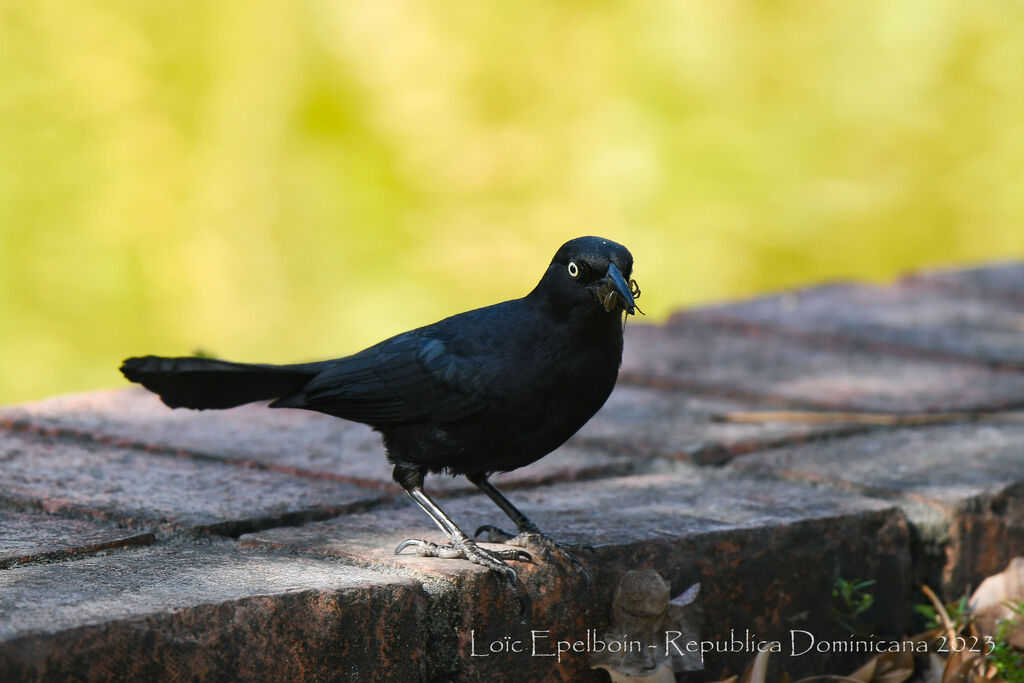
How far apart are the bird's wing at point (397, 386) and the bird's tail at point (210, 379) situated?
0.10 feet

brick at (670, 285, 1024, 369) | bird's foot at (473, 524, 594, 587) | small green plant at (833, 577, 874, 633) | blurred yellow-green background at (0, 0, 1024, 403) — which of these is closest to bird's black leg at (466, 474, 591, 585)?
bird's foot at (473, 524, 594, 587)

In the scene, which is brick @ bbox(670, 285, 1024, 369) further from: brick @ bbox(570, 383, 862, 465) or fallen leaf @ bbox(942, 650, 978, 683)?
fallen leaf @ bbox(942, 650, 978, 683)

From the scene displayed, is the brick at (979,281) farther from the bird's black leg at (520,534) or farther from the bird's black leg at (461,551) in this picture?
the bird's black leg at (461,551)

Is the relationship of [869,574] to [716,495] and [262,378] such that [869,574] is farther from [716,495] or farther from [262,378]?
[262,378]

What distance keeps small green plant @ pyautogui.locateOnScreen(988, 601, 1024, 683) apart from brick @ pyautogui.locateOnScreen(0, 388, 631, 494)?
2.54 feet

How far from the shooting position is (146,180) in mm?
6152

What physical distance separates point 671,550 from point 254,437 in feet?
3.51

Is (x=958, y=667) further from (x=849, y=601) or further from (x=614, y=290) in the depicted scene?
(x=614, y=290)

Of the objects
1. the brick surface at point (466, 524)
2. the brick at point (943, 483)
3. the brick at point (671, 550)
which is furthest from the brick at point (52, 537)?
the brick at point (943, 483)

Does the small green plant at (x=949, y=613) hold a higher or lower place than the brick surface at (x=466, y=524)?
lower

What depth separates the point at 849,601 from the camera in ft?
8.29

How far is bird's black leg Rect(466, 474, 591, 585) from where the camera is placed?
2252 millimetres

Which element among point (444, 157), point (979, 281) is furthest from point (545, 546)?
point (444, 157)

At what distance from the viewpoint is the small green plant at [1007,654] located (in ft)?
7.95
